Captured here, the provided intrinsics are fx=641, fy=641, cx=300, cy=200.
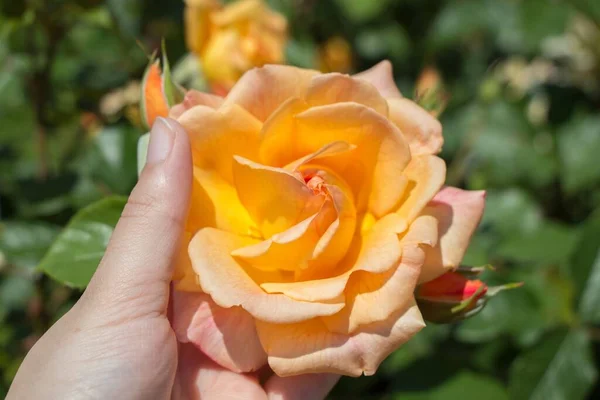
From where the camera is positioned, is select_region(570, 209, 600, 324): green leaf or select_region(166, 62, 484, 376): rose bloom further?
select_region(570, 209, 600, 324): green leaf

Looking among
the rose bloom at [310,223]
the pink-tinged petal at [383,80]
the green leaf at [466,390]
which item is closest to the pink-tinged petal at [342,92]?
the rose bloom at [310,223]

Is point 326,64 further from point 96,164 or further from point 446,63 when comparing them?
point 96,164

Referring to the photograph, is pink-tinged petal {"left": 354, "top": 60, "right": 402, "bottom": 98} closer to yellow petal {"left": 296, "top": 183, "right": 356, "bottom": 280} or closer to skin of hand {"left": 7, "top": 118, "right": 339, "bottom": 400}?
yellow petal {"left": 296, "top": 183, "right": 356, "bottom": 280}

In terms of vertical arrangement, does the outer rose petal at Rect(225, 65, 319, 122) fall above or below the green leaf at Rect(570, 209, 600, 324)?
above

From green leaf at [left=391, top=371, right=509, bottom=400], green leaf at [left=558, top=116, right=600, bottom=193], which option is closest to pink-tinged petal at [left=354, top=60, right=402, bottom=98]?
green leaf at [left=391, top=371, right=509, bottom=400]

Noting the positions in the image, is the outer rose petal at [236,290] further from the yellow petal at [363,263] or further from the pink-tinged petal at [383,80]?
the pink-tinged petal at [383,80]

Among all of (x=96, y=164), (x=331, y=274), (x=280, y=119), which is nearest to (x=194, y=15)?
(x=96, y=164)

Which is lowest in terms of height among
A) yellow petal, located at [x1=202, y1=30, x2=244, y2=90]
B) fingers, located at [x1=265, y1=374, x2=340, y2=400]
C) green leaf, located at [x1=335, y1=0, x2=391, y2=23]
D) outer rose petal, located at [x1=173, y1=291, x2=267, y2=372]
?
green leaf, located at [x1=335, y1=0, x2=391, y2=23]
